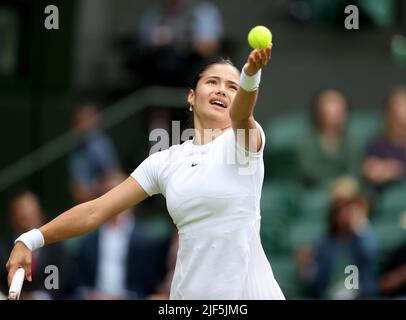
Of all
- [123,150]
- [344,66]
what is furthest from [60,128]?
[344,66]

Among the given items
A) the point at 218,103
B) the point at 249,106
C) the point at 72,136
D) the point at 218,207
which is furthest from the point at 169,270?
A: the point at 249,106

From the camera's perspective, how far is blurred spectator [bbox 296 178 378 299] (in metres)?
10.4

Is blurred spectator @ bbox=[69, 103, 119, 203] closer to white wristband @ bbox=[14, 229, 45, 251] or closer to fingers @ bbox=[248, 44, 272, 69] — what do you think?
white wristband @ bbox=[14, 229, 45, 251]

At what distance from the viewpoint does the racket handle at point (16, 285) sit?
605cm

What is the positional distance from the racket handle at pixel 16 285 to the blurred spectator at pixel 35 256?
353cm

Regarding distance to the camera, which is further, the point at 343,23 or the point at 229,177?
the point at 343,23

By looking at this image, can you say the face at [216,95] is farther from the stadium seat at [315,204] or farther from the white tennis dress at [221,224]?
the stadium seat at [315,204]

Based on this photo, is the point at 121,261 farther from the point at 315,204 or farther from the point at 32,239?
the point at 32,239

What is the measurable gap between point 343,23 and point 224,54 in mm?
1392

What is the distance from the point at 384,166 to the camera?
11383mm

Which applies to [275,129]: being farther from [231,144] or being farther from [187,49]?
[231,144]

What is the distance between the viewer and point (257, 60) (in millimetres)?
5672

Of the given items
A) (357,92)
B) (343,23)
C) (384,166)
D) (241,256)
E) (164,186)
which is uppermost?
(343,23)

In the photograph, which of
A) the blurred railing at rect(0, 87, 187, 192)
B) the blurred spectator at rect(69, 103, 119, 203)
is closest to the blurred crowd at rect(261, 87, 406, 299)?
the blurred railing at rect(0, 87, 187, 192)
